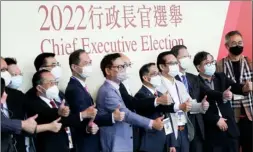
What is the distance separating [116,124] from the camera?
197 inches

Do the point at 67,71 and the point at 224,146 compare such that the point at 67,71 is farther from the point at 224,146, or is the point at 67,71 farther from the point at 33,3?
the point at 224,146

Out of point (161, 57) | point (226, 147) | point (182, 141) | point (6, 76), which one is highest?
point (161, 57)

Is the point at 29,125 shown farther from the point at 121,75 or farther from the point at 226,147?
the point at 226,147

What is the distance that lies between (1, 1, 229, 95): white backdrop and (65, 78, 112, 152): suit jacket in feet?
1.61

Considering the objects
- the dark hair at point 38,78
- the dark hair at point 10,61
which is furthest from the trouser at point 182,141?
the dark hair at point 10,61

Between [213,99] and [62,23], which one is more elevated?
[62,23]

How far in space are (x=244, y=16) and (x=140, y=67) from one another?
156 centimetres

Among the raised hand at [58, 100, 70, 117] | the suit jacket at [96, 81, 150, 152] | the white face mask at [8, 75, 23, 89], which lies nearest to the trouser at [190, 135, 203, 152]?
the suit jacket at [96, 81, 150, 152]

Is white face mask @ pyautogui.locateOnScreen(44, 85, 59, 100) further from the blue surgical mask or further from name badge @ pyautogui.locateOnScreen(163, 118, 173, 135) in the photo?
the blue surgical mask

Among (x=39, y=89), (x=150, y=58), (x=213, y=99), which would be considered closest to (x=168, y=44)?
(x=150, y=58)

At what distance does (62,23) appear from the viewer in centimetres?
543

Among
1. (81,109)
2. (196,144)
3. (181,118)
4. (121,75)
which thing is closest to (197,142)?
(196,144)

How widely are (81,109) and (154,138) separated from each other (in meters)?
0.75

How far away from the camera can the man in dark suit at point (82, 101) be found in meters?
4.77
